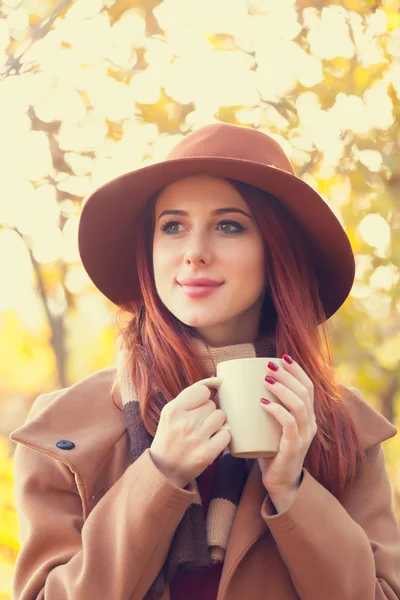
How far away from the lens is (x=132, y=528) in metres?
1.92

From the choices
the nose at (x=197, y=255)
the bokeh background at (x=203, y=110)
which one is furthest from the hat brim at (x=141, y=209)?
the bokeh background at (x=203, y=110)

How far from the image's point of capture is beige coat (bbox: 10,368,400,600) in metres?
1.92

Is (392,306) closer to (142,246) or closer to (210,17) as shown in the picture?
(210,17)

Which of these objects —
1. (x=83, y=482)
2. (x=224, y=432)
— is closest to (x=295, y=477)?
(x=224, y=432)

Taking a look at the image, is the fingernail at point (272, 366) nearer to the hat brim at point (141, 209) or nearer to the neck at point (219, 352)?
the neck at point (219, 352)

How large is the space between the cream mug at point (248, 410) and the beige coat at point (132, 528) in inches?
6.6

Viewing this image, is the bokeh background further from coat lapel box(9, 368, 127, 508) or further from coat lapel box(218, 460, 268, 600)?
coat lapel box(218, 460, 268, 600)

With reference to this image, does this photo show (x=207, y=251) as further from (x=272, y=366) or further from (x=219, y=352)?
(x=272, y=366)

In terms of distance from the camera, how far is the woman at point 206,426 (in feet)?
6.35

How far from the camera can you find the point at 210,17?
14.3 feet

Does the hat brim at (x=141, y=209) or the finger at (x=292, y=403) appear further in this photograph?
the hat brim at (x=141, y=209)

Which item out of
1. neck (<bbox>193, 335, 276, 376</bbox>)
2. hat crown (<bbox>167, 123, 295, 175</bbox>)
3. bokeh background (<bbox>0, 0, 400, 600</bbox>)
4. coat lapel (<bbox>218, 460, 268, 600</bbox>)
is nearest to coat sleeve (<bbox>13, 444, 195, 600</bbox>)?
coat lapel (<bbox>218, 460, 268, 600</bbox>)

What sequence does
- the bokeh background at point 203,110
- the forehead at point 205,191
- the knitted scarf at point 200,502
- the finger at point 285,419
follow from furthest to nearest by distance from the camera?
the bokeh background at point 203,110
the forehead at point 205,191
the knitted scarf at point 200,502
the finger at point 285,419

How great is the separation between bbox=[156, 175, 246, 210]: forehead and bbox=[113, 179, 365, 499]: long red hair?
0.09ft
